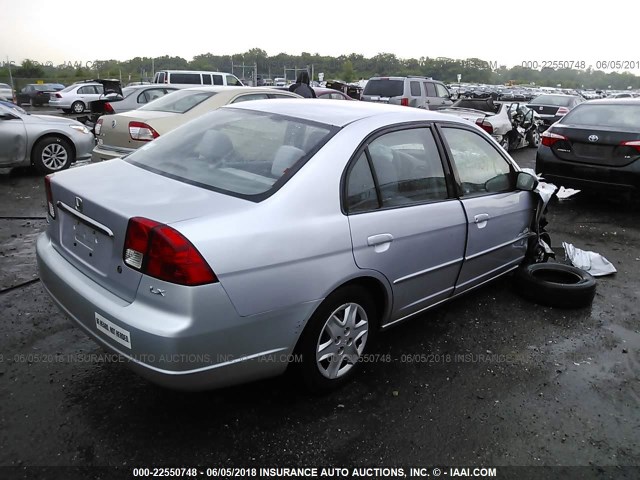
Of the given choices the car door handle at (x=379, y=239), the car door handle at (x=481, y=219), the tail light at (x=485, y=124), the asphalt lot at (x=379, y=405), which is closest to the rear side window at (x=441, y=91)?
the tail light at (x=485, y=124)

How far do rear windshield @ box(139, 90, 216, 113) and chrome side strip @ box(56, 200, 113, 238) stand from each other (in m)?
5.14

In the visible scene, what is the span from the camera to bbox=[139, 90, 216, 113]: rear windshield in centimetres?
780

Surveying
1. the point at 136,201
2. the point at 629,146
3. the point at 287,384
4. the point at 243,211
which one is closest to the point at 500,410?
the point at 287,384

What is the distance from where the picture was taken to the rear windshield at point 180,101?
780 cm

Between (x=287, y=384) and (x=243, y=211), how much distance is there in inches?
47.0

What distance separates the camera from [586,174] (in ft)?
24.0

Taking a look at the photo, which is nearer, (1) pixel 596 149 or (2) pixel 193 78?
(1) pixel 596 149

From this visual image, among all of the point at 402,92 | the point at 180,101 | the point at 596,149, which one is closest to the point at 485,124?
the point at 402,92

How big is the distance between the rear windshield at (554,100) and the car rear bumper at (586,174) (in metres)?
10.5

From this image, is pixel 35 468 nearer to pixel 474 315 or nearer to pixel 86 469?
pixel 86 469

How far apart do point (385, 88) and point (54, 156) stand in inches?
371

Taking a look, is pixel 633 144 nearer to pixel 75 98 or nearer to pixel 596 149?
pixel 596 149

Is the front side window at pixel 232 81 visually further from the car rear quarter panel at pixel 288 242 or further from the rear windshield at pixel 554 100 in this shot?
the car rear quarter panel at pixel 288 242

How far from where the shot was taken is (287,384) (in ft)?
10.2
